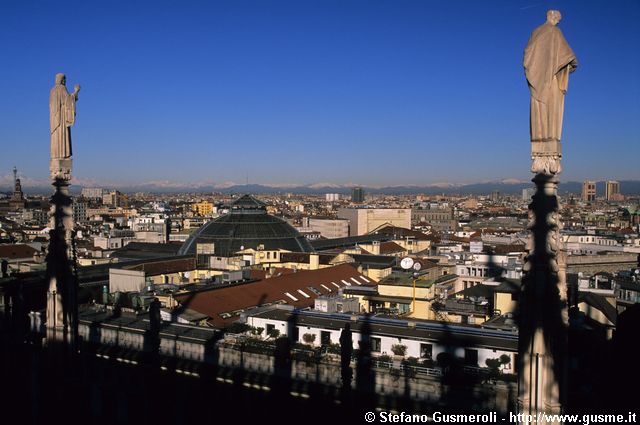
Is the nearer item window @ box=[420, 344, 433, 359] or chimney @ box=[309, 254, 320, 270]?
window @ box=[420, 344, 433, 359]

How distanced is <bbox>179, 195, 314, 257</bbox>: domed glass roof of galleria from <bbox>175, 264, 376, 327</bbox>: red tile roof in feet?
47.8

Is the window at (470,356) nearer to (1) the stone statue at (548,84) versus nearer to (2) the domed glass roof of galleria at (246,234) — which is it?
(1) the stone statue at (548,84)

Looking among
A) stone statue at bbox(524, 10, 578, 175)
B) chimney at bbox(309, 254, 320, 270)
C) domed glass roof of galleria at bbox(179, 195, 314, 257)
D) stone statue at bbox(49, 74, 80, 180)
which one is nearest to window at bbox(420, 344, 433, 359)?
stone statue at bbox(49, 74, 80, 180)

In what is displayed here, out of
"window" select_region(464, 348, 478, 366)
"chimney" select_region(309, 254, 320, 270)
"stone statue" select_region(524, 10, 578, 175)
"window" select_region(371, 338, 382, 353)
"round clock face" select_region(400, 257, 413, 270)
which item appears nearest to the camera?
"stone statue" select_region(524, 10, 578, 175)

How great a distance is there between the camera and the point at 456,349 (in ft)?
47.6

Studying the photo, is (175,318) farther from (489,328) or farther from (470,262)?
(470,262)

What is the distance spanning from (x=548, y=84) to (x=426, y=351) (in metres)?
10.9

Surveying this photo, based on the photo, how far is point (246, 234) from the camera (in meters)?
50.8

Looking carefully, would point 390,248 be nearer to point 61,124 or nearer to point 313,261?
point 313,261

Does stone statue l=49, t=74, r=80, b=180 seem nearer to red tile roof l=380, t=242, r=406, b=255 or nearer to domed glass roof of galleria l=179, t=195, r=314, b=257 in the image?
domed glass roof of galleria l=179, t=195, r=314, b=257

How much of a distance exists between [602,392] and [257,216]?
45.3 metres

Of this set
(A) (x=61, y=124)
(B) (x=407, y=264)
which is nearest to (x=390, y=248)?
(B) (x=407, y=264)

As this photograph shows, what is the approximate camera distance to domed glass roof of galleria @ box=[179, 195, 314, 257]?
49812 millimetres

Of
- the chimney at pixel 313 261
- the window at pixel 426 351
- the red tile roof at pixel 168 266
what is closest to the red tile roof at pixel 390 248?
the chimney at pixel 313 261
